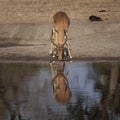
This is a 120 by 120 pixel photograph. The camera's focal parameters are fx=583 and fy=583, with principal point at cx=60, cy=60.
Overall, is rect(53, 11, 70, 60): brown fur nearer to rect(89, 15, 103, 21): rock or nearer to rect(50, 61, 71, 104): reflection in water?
rect(50, 61, 71, 104): reflection in water

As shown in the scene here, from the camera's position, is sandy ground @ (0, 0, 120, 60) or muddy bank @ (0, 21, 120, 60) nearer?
muddy bank @ (0, 21, 120, 60)

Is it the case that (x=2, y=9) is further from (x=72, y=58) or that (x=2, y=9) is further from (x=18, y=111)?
(x=18, y=111)

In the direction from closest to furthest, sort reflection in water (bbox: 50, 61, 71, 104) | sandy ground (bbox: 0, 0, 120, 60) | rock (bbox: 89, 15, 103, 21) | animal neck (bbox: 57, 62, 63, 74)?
1. reflection in water (bbox: 50, 61, 71, 104)
2. animal neck (bbox: 57, 62, 63, 74)
3. sandy ground (bbox: 0, 0, 120, 60)
4. rock (bbox: 89, 15, 103, 21)

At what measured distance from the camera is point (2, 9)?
30938 mm

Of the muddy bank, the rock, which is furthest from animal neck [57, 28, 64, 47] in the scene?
the rock

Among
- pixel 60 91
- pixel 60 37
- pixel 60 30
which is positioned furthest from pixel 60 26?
pixel 60 91

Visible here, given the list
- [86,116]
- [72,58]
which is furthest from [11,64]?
[86,116]

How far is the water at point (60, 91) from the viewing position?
13062 mm

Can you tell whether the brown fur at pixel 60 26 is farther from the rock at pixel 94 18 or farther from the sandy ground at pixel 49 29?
the rock at pixel 94 18

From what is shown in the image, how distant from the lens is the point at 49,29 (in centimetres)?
2767

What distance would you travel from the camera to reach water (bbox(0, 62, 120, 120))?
13.1m

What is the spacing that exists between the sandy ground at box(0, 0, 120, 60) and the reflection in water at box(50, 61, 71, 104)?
9.88 feet

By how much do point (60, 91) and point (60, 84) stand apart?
0.83 metres

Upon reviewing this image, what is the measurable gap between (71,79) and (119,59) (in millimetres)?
4941
